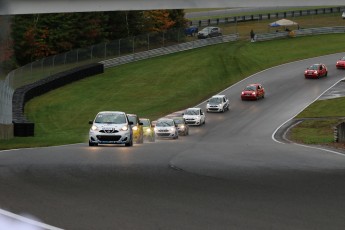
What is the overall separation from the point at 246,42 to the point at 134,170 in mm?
82544

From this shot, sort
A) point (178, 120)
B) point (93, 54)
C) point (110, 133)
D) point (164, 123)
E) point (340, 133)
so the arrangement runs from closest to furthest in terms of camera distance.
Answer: point (110, 133), point (340, 133), point (164, 123), point (178, 120), point (93, 54)

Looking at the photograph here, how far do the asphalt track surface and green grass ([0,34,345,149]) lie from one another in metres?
25.0

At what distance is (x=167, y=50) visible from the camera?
94.1m

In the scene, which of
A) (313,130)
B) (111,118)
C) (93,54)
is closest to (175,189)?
(111,118)

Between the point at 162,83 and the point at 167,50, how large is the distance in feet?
55.5

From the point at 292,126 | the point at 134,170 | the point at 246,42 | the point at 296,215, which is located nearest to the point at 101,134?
the point at 134,170

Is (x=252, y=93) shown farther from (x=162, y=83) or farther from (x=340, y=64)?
(x=340, y=64)

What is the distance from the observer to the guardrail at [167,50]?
86725 millimetres

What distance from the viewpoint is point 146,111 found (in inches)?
2574

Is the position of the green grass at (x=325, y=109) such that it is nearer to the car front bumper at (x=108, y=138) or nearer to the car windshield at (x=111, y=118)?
the car windshield at (x=111, y=118)

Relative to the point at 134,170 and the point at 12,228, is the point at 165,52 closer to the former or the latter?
the point at 134,170

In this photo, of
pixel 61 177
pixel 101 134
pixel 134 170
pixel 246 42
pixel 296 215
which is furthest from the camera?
pixel 246 42

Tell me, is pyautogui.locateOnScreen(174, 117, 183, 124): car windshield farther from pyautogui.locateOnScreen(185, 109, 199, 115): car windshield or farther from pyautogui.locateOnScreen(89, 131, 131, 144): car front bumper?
pyautogui.locateOnScreen(89, 131, 131, 144): car front bumper

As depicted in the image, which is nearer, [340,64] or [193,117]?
[193,117]
